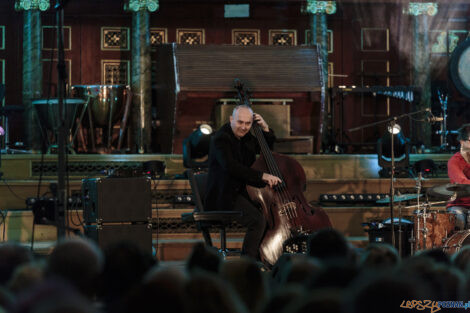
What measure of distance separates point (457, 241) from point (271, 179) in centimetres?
170

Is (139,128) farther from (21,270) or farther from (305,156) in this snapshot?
(21,270)

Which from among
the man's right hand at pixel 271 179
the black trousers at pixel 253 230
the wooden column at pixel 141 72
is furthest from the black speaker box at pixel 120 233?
the wooden column at pixel 141 72

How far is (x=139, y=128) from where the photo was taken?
11.5 m

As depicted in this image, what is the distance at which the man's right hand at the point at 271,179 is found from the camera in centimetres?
527

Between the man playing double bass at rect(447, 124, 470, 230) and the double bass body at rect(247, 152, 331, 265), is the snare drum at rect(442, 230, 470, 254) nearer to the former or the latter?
the man playing double bass at rect(447, 124, 470, 230)

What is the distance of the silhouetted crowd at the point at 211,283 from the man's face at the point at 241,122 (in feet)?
11.5

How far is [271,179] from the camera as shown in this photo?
208 inches

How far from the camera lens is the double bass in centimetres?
526

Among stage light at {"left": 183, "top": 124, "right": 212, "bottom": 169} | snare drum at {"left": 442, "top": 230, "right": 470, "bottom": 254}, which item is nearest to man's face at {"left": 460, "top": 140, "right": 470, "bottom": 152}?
snare drum at {"left": 442, "top": 230, "right": 470, "bottom": 254}

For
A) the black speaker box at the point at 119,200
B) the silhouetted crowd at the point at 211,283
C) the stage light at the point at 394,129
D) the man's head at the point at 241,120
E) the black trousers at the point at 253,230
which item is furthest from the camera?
the stage light at the point at 394,129

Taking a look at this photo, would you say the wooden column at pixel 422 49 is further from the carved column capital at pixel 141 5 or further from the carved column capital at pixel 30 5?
the carved column capital at pixel 30 5

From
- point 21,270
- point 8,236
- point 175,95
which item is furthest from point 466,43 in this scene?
point 21,270

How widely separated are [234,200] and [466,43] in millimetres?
5318

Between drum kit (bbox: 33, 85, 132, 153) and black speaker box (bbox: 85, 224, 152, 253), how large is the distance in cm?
432
